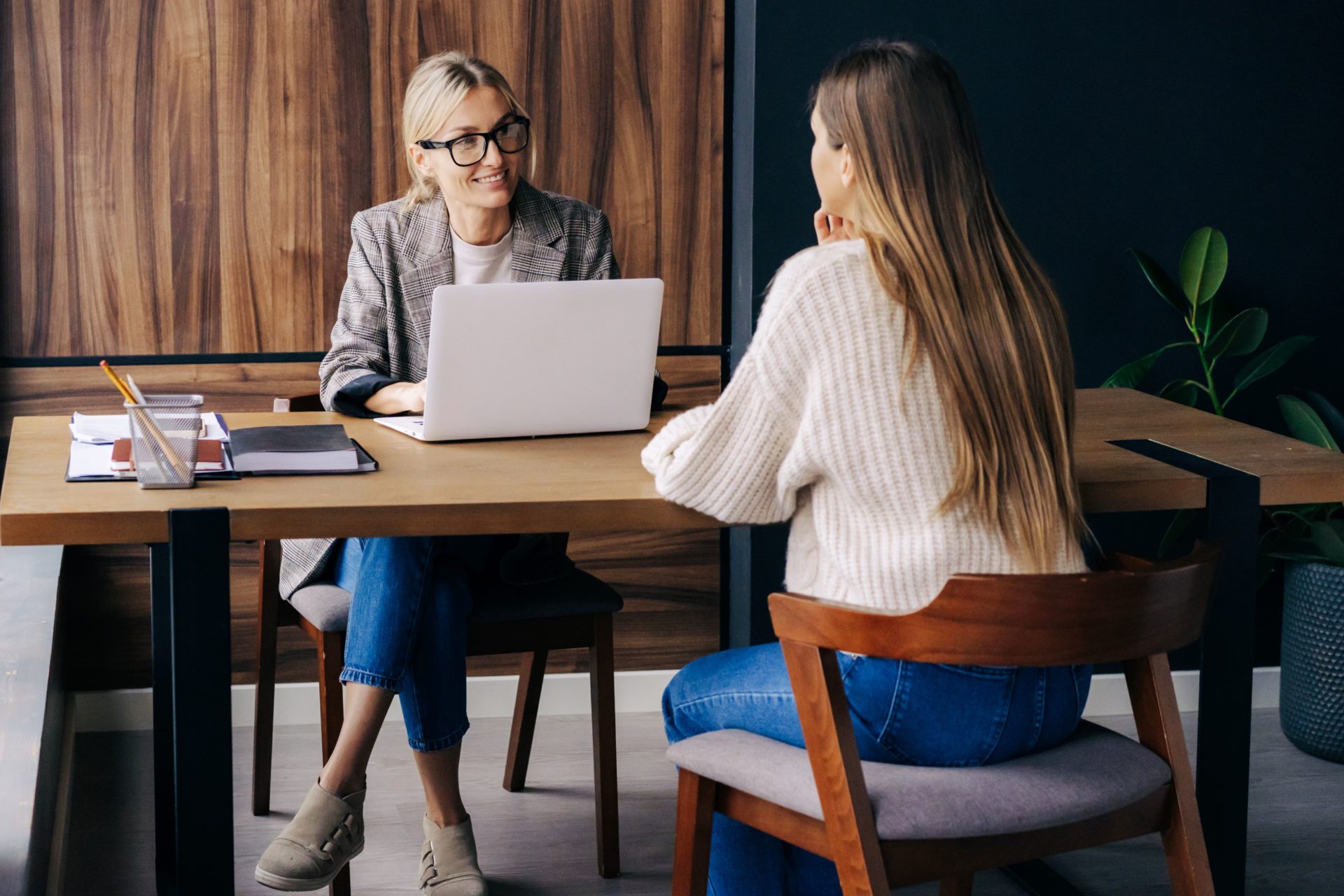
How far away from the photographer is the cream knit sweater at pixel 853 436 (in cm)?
160

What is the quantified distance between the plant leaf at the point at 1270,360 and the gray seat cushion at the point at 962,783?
1.72 metres

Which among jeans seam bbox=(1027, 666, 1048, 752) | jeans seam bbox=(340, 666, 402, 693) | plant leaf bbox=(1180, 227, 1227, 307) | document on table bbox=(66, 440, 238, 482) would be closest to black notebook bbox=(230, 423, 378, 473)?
document on table bbox=(66, 440, 238, 482)

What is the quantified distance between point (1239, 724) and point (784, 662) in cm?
79

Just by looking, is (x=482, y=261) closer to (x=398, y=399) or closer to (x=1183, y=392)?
(x=398, y=399)

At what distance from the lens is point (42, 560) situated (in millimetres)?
3137

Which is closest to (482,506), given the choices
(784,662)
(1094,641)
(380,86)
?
(784,662)

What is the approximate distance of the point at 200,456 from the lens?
1837 mm

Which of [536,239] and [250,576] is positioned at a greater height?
[536,239]

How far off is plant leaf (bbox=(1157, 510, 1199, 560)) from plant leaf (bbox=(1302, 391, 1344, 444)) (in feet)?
1.16

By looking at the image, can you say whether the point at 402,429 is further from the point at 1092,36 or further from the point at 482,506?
the point at 1092,36

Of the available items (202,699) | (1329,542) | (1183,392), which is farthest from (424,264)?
(1329,542)

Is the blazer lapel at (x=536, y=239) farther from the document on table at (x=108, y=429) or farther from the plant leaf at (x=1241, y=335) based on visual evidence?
the plant leaf at (x=1241, y=335)

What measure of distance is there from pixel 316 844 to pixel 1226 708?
140 centimetres

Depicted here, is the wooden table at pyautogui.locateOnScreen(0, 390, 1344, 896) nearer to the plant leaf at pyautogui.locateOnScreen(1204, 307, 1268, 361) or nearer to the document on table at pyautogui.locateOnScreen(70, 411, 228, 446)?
the document on table at pyautogui.locateOnScreen(70, 411, 228, 446)
